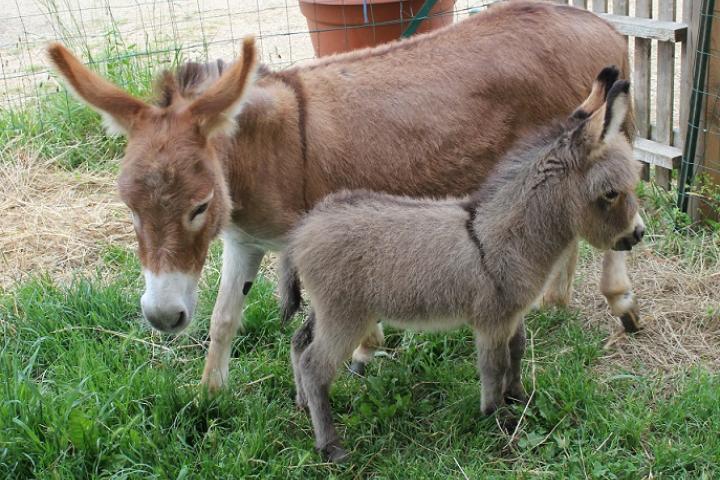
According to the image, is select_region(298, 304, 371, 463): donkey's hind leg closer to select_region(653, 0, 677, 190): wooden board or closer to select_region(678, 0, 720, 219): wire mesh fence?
select_region(678, 0, 720, 219): wire mesh fence

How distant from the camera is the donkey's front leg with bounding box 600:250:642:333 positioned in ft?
14.0

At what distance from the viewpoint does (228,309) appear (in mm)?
4023

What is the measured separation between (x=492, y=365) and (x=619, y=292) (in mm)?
1197

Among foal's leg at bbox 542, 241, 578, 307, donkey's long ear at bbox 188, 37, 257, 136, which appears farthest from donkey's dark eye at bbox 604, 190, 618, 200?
donkey's long ear at bbox 188, 37, 257, 136

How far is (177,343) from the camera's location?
4422mm

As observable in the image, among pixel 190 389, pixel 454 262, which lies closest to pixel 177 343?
pixel 190 389

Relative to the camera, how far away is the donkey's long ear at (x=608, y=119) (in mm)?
3095

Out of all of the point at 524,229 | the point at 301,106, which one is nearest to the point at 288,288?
the point at 301,106

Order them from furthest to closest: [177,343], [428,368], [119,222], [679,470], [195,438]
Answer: [119,222]
[177,343]
[428,368]
[195,438]
[679,470]

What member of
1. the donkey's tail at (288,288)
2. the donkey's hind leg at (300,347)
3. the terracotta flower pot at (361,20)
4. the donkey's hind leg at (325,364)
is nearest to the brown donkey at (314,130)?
the donkey's tail at (288,288)

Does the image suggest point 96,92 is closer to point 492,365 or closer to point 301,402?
point 301,402

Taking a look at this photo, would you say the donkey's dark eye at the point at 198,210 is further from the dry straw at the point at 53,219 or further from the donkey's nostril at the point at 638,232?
the dry straw at the point at 53,219

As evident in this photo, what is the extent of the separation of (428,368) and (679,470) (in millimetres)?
1235

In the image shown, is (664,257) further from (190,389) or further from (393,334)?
(190,389)
